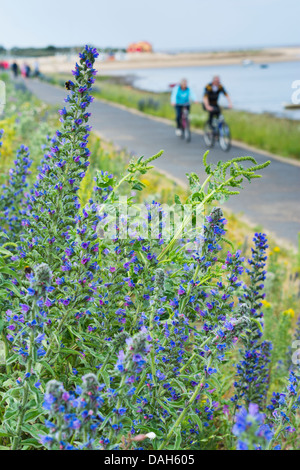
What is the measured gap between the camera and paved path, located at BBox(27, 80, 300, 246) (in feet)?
32.3

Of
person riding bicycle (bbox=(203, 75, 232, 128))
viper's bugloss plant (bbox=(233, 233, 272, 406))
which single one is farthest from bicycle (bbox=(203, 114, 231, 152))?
viper's bugloss plant (bbox=(233, 233, 272, 406))

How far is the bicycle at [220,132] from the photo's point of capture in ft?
52.1

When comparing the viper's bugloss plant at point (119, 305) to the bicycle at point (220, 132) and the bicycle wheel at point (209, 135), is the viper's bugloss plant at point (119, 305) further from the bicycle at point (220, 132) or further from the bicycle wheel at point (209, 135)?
the bicycle wheel at point (209, 135)

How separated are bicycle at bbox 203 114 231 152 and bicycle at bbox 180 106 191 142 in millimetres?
950

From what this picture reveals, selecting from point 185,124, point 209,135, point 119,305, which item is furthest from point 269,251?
point 185,124

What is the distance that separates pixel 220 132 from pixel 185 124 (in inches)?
74.2

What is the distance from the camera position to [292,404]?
7.45 ft

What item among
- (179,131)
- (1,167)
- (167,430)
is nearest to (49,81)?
(179,131)

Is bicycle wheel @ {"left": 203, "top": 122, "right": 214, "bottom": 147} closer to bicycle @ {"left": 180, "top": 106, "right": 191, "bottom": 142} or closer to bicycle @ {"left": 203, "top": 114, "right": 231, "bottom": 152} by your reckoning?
bicycle @ {"left": 203, "top": 114, "right": 231, "bottom": 152}

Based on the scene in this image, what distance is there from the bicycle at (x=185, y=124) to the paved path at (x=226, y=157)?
0.23 m

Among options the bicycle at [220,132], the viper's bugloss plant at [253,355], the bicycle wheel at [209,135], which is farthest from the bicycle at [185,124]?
the viper's bugloss plant at [253,355]

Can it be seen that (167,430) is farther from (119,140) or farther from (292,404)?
(119,140)

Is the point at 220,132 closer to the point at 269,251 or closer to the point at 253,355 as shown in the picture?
the point at 269,251
